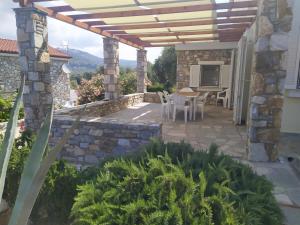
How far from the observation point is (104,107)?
7137 mm

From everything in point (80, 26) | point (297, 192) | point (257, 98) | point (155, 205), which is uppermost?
point (80, 26)

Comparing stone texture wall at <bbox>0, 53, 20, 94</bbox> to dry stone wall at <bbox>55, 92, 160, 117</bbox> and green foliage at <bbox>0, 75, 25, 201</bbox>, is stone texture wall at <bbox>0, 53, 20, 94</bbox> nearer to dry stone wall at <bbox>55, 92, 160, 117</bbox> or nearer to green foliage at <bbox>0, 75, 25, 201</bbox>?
dry stone wall at <bbox>55, 92, 160, 117</bbox>

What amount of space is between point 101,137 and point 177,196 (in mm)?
2631

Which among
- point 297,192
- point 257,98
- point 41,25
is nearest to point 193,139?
point 257,98

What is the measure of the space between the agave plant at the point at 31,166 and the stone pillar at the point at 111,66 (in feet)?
21.5

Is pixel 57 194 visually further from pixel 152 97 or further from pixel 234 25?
pixel 152 97

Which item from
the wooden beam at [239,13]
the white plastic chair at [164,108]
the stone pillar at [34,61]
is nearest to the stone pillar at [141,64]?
the white plastic chair at [164,108]

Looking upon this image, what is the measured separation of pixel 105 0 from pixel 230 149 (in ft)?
12.2

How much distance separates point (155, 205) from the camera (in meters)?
1.45

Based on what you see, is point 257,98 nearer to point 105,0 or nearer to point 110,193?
point 110,193

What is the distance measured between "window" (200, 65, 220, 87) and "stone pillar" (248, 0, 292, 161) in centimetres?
668

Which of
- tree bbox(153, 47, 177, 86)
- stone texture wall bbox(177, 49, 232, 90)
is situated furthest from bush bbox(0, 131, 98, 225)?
tree bbox(153, 47, 177, 86)

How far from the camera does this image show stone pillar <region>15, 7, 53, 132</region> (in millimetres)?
4320

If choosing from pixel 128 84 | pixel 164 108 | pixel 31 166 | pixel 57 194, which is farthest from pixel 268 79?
pixel 128 84
